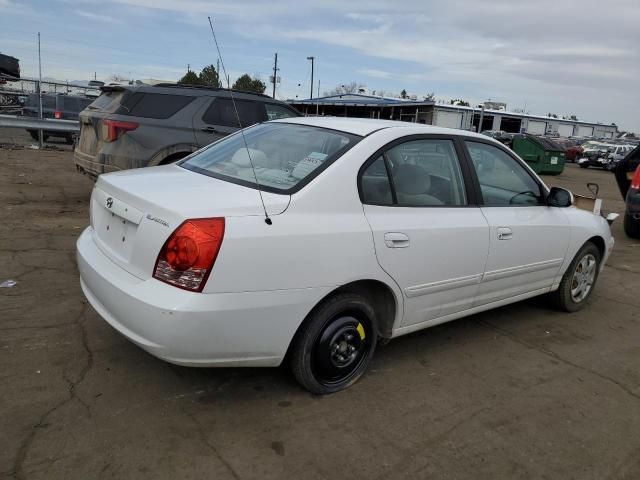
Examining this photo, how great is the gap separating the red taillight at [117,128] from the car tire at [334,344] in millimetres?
4563

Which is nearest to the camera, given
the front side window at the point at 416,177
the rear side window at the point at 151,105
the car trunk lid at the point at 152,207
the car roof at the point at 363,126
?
the car trunk lid at the point at 152,207

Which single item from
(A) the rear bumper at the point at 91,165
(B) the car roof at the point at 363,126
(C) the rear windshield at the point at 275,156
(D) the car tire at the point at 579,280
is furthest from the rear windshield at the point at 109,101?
(D) the car tire at the point at 579,280

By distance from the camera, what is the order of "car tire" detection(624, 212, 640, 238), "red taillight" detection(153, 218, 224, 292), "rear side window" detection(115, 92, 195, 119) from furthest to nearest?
"car tire" detection(624, 212, 640, 238) < "rear side window" detection(115, 92, 195, 119) < "red taillight" detection(153, 218, 224, 292)

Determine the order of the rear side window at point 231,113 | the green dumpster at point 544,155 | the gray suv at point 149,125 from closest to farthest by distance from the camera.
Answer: the gray suv at point 149,125 → the rear side window at point 231,113 → the green dumpster at point 544,155

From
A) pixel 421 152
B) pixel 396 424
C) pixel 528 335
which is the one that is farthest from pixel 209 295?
pixel 528 335

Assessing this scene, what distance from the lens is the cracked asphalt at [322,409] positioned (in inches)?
99.7

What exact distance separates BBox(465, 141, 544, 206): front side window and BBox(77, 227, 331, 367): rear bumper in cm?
171

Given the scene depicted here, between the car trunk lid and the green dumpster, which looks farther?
the green dumpster

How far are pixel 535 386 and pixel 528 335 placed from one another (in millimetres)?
941

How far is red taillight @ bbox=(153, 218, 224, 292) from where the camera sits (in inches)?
99.1

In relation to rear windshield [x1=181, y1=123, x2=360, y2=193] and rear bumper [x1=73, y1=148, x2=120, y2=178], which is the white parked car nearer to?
rear windshield [x1=181, y1=123, x2=360, y2=193]

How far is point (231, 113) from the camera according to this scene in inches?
284

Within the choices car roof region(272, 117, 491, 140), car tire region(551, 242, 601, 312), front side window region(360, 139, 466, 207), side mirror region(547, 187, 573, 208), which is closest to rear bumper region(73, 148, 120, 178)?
car roof region(272, 117, 491, 140)

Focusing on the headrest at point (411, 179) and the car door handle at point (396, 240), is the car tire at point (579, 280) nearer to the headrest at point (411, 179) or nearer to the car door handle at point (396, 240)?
the headrest at point (411, 179)
